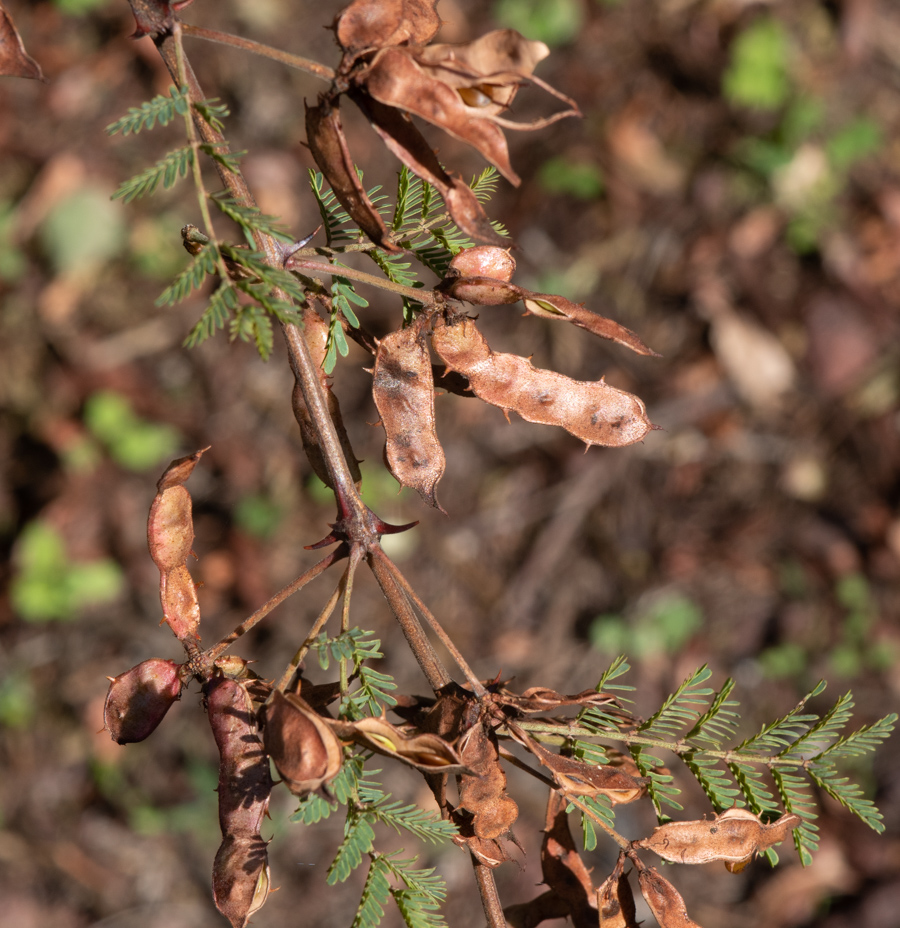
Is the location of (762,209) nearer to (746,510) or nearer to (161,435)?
(746,510)

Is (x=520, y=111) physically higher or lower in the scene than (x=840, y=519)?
higher

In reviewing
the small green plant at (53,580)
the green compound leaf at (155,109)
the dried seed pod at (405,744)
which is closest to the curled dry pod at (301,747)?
the dried seed pod at (405,744)

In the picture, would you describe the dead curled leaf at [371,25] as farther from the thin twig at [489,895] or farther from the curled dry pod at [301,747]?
the thin twig at [489,895]

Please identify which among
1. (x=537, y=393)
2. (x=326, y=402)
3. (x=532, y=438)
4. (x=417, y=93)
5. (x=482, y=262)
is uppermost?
(x=417, y=93)


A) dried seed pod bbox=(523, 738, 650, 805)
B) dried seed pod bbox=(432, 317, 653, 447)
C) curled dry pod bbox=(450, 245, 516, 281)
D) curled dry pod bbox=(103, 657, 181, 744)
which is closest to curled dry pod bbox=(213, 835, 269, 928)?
curled dry pod bbox=(103, 657, 181, 744)

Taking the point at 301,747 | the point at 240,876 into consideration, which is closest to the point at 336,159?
the point at 301,747

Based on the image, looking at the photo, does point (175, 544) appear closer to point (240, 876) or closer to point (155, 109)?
point (240, 876)

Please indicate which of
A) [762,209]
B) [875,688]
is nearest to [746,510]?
[875,688]
